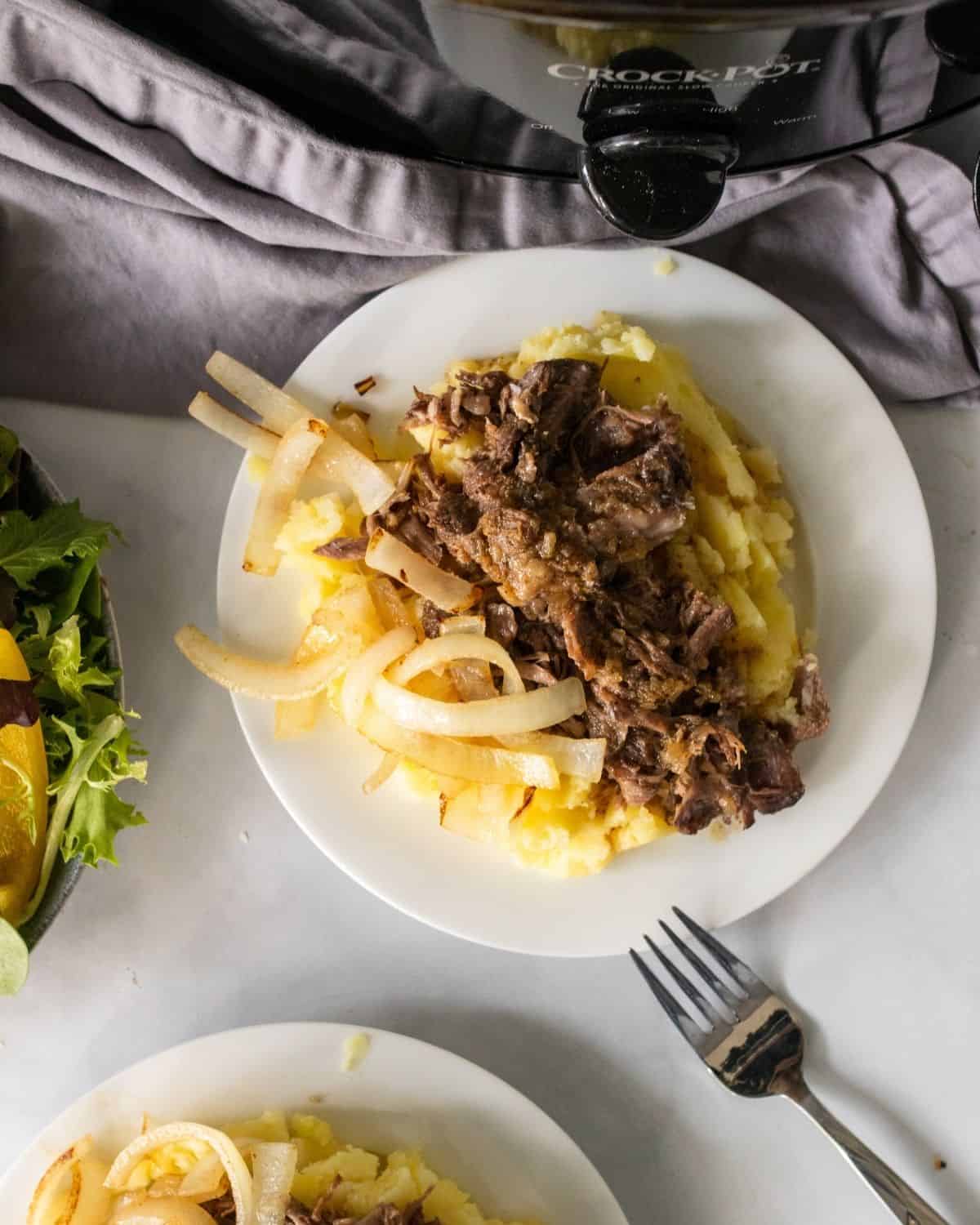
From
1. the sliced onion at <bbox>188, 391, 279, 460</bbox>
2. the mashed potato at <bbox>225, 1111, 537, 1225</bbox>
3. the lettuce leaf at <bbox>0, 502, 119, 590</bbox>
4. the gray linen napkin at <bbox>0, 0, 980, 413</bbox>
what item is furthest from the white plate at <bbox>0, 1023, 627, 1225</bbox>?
the gray linen napkin at <bbox>0, 0, 980, 413</bbox>

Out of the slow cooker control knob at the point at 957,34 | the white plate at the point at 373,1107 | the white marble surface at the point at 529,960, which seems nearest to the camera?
the slow cooker control knob at the point at 957,34

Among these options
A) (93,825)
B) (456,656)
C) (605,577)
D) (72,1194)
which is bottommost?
(72,1194)

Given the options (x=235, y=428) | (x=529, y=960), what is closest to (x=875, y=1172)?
(x=529, y=960)

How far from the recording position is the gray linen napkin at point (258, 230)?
198 cm

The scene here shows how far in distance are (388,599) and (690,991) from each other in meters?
0.84


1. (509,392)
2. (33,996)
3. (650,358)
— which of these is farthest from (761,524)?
(33,996)

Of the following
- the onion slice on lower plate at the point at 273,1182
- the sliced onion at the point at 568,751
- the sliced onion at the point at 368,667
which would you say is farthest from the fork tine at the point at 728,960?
the onion slice on lower plate at the point at 273,1182

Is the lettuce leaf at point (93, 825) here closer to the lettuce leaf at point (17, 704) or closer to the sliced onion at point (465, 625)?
the lettuce leaf at point (17, 704)

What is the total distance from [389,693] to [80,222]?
1.00m

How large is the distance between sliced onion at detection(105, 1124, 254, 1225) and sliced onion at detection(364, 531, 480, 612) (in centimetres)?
96

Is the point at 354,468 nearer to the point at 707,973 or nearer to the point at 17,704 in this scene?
the point at 17,704

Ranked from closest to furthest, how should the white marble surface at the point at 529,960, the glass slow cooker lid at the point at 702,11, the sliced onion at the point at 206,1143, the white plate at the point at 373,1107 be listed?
the glass slow cooker lid at the point at 702,11, the sliced onion at the point at 206,1143, the white plate at the point at 373,1107, the white marble surface at the point at 529,960

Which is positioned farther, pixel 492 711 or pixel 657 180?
pixel 492 711

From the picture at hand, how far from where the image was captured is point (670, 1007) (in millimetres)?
2080
